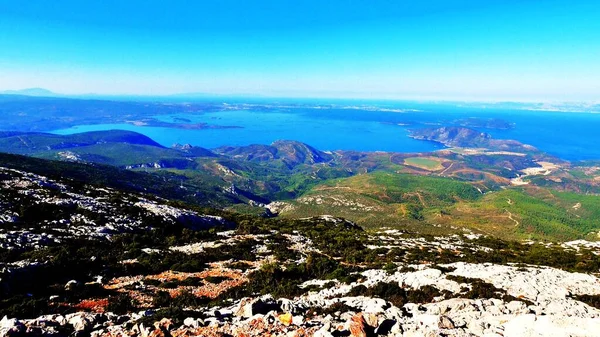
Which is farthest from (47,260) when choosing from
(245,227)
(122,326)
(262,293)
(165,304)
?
(245,227)

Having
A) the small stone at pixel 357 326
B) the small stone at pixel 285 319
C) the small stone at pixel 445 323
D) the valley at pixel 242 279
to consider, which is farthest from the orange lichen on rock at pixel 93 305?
the small stone at pixel 445 323

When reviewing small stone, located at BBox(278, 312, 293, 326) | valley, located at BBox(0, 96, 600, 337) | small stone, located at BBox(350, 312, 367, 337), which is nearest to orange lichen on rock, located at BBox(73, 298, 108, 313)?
valley, located at BBox(0, 96, 600, 337)

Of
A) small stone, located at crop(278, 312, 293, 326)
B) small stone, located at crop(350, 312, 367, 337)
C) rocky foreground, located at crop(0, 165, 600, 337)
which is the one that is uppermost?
small stone, located at crop(350, 312, 367, 337)

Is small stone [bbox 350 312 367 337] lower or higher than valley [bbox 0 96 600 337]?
higher

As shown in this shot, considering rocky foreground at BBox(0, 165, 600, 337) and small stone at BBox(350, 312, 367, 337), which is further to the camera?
rocky foreground at BBox(0, 165, 600, 337)

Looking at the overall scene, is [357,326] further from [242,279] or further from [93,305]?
[93,305]

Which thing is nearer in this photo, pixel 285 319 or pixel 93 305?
pixel 285 319

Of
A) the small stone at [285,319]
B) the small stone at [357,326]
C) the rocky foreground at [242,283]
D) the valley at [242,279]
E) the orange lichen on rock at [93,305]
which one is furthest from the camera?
the orange lichen on rock at [93,305]

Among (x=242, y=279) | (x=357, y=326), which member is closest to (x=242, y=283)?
(x=242, y=279)

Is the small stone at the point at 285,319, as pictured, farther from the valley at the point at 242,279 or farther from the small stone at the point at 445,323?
the small stone at the point at 445,323

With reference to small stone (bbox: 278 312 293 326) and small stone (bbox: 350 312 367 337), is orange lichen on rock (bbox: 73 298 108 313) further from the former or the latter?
small stone (bbox: 350 312 367 337)
